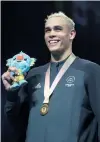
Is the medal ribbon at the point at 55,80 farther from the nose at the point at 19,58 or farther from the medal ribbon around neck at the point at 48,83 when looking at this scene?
the nose at the point at 19,58

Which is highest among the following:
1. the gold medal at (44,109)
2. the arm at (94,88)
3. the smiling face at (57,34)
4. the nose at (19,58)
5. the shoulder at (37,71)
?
the smiling face at (57,34)

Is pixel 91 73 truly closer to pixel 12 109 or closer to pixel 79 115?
→ pixel 79 115

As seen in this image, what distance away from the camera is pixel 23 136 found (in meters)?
2.15

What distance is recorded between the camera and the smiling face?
196cm

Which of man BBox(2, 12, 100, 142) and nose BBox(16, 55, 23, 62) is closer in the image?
man BBox(2, 12, 100, 142)

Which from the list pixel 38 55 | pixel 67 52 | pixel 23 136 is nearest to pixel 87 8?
pixel 38 55

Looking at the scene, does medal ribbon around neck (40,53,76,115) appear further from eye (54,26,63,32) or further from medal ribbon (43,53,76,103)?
eye (54,26,63,32)

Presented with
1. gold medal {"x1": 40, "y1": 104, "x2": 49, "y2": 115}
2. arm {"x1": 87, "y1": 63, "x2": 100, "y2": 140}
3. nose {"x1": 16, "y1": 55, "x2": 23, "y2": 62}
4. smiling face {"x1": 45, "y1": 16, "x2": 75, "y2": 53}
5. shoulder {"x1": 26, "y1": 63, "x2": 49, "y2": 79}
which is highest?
smiling face {"x1": 45, "y1": 16, "x2": 75, "y2": 53}

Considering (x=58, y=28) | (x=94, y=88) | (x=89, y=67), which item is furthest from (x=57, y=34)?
(x=94, y=88)

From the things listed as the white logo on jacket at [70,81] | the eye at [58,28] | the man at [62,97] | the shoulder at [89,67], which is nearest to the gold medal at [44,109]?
the man at [62,97]

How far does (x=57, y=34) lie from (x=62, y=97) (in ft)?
1.12

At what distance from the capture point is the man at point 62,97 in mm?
1854

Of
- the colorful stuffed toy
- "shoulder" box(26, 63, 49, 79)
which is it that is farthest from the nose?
"shoulder" box(26, 63, 49, 79)

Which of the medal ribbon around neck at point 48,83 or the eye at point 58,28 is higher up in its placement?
the eye at point 58,28
